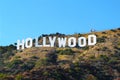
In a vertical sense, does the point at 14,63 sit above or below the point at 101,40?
below

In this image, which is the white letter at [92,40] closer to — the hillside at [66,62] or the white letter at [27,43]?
the hillside at [66,62]

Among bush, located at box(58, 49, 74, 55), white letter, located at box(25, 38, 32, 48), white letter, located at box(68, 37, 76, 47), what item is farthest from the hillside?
white letter, located at box(68, 37, 76, 47)

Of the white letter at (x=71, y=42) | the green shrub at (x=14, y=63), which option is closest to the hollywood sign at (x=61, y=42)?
the white letter at (x=71, y=42)

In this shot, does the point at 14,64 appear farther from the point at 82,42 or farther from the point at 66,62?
the point at 82,42

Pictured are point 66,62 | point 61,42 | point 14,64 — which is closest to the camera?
point 66,62

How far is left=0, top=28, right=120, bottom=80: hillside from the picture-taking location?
116188 mm

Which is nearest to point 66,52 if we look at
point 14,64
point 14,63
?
point 14,63

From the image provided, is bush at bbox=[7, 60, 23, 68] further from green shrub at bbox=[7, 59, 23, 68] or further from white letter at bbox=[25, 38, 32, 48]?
white letter at bbox=[25, 38, 32, 48]

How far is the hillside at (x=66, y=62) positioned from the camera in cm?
11619

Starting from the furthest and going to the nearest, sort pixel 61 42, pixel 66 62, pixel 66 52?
1. pixel 61 42
2. pixel 66 52
3. pixel 66 62

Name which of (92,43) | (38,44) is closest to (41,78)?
(92,43)

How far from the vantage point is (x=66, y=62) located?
133750 millimetres

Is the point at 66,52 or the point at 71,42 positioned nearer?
the point at 66,52

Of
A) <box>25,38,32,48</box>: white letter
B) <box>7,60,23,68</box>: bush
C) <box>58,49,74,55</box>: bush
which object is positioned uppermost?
<box>25,38,32,48</box>: white letter
